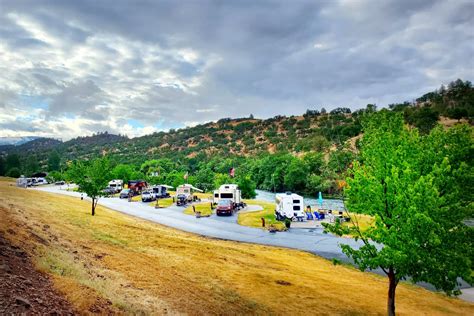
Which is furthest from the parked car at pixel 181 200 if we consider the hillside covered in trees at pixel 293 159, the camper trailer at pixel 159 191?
the hillside covered in trees at pixel 293 159

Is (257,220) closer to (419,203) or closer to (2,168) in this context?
(419,203)

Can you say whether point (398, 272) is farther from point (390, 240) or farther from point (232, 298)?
point (232, 298)

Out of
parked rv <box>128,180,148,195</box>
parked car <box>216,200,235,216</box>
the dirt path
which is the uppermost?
parked rv <box>128,180,148,195</box>

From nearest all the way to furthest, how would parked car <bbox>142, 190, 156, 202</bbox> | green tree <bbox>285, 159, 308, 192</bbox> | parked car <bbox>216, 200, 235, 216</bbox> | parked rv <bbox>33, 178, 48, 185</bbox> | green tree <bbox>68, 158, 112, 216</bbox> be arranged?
green tree <bbox>68, 158, 112, 216</bbox>
parked car <bbox>216, 200, 235, 216</bbox>
parked car <bbox>142, 190, 156, 202</bbox>
green tree <bbox>285, 159, 308, 192</bbox>
parked rv <bbox>33, 178, 48, 185</bbox>

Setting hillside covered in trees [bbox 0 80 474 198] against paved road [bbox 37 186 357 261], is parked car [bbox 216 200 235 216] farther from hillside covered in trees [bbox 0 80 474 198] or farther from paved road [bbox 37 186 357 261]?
hillside covered in trees [bbox 0 80 474 198]

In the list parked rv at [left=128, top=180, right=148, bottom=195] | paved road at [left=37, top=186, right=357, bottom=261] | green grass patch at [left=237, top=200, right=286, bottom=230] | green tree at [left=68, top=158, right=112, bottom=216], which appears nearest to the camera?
paved road at [left=37, top=186, right=357, bottom=261]

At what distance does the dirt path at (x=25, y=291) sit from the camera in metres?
8.80

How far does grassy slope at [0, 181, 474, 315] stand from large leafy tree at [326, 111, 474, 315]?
4.35 meters

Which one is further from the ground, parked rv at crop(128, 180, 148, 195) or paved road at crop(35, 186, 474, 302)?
parked rv at crop(128, 180, 148, 195)

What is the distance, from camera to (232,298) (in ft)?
51.6

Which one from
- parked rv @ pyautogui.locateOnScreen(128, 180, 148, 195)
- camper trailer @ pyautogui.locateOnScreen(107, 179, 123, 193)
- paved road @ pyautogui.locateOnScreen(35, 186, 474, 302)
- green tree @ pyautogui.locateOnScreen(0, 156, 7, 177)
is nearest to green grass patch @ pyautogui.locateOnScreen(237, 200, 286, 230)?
paved road @ pyautogui.locateOnScreen(35, 186, 474, 302)

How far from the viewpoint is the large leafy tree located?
13.2m

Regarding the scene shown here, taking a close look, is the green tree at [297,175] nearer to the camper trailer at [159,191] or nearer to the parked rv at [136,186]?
the camper trailer at [159,191]

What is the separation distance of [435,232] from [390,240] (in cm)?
185
